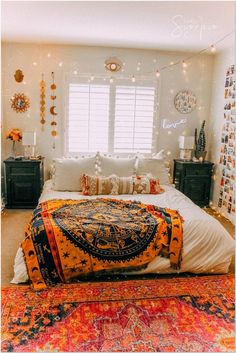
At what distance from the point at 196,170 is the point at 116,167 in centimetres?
134

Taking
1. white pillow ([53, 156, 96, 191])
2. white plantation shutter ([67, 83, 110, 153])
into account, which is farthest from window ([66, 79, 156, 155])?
white pillow ([53, 156, 96, 191])

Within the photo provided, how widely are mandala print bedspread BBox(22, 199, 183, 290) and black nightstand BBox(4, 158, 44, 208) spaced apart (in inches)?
64.5

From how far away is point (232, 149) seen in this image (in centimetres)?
450

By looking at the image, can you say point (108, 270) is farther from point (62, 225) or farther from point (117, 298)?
point (62, 225)

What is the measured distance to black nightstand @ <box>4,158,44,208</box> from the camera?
4.55 meters

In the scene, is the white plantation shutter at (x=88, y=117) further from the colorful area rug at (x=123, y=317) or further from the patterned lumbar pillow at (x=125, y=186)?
the colorful area rug at (x=123, y=317)

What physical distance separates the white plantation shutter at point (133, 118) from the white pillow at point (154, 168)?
0.68 meters

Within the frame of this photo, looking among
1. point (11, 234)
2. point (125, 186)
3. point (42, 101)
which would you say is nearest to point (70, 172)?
point (125, 186)

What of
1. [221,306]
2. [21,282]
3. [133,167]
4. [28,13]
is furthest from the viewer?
[133,167]

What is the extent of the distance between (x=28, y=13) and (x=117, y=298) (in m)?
2.78

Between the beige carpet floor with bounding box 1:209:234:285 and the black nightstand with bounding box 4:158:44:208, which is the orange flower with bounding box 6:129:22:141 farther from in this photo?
the beige carpet floor with bounding box 1:209:234:285

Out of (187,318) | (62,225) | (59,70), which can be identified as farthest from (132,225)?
(59,70)

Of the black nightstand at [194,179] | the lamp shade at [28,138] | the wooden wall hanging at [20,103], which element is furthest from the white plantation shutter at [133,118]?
the wooden wall hanging at [20,103]

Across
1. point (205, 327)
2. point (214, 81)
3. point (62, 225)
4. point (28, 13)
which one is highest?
point (28, 13)
